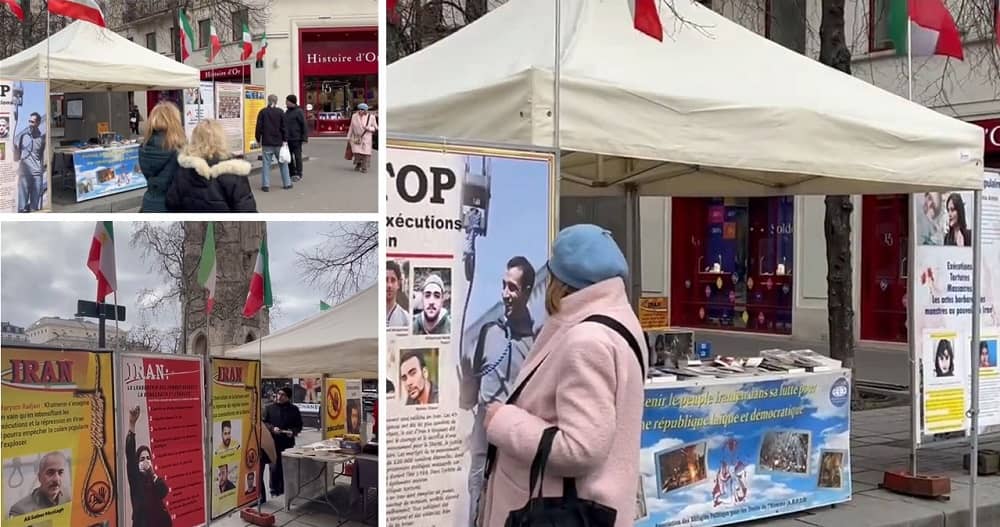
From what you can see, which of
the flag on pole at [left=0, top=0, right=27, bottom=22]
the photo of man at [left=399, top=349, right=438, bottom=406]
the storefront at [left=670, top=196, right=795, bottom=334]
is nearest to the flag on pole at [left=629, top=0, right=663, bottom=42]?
the photo of man at [left=399, top=349, right=438, bottom=406]

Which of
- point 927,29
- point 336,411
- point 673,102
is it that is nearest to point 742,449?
point 673,102

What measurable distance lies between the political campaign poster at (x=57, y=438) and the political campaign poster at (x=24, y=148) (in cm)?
34

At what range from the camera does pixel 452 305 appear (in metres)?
3.83

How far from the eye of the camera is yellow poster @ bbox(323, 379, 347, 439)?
2541mm

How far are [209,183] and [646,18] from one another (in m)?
3.70

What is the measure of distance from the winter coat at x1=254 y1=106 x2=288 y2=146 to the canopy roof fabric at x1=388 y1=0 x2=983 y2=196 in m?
2.02

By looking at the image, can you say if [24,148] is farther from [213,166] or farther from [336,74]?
[336,74]

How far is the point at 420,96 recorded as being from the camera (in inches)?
200

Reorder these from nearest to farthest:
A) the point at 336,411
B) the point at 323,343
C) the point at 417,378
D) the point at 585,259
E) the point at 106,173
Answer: the point at 106,173
the point at 323,343
the point at 336,411
the point at 585,259
the point at 417,378

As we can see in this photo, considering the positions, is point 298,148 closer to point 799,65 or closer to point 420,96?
point 420,96

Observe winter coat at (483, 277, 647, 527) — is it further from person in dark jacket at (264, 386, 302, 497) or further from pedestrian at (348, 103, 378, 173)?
pedestrian at (348, 103, 378, 173)

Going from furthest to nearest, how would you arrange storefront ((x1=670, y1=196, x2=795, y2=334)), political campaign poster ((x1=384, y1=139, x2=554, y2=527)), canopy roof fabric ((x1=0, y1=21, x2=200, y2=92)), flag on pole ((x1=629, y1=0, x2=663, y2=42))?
storefront ((x1=670, y1=196, x2=795, y2=334)), flag on pole ((x1=629, y1=0, x2=663, y2=42)), political campaign poster ((x1=384, y1=139, x2=554, y2=527)), canopy roof fabric ((x1=0, y1=21, x2=200, y2=92))

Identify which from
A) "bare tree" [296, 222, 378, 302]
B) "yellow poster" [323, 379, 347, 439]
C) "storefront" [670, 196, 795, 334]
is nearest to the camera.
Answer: "bare tree" [296, 222, 378, 302]

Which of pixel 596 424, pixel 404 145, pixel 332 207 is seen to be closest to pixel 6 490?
pixel 332 207
